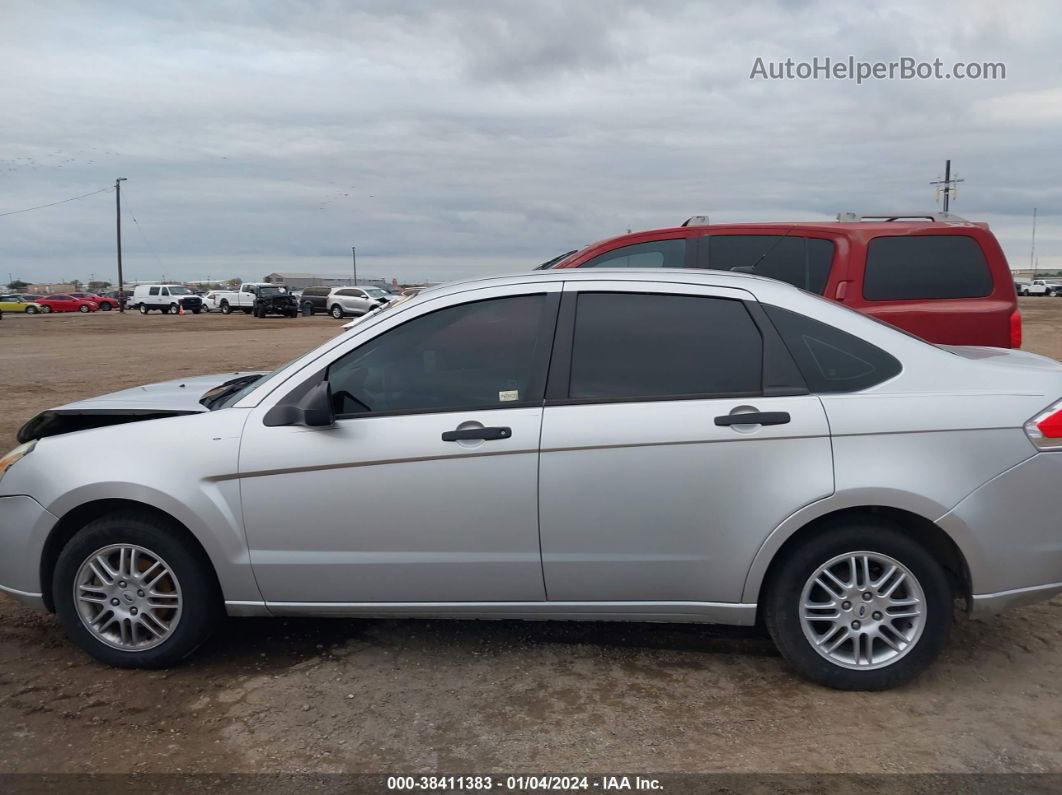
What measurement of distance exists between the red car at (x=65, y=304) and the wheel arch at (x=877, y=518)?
2544 inches

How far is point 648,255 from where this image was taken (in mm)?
7398

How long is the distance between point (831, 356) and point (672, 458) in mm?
801

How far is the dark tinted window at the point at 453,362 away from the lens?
381 cm

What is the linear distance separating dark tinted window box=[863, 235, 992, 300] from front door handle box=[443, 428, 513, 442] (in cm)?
398

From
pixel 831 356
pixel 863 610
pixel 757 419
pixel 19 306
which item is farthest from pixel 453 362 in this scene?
pixel 19 306

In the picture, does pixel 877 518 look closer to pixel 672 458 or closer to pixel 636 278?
pixel 672 458

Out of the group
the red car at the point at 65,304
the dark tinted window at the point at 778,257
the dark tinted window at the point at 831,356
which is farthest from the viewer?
the red car at the point at 65,304

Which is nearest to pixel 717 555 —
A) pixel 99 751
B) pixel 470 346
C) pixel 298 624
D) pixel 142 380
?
pixel 470 346

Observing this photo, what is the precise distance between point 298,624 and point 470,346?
5.75 ft

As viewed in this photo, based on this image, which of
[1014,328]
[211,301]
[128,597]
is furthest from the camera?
[211,301]

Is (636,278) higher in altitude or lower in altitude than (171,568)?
higher

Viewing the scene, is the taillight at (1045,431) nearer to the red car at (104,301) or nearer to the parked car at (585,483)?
the parked car at (585,483)

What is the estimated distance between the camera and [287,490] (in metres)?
3.79

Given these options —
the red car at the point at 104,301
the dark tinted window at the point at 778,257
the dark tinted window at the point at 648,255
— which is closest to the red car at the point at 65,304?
the red car at the point at 104,301
